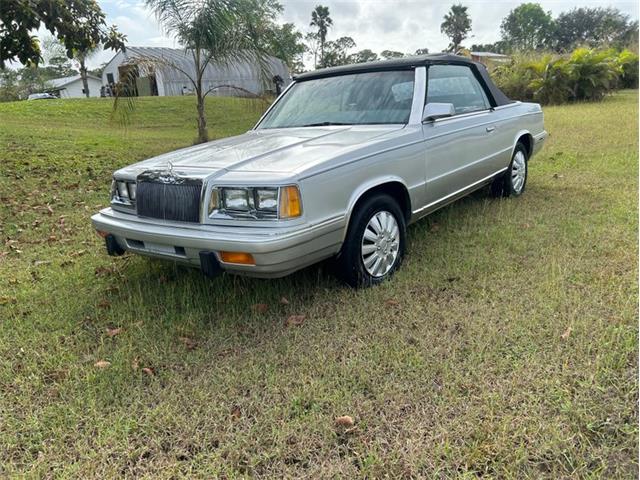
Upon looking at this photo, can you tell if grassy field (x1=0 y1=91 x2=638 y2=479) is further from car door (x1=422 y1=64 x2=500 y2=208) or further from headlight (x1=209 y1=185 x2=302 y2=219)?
headlight (x1=209 y1=185 x2=302 y2=219)

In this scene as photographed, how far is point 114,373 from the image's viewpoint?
2.75m

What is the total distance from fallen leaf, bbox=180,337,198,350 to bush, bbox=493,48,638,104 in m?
20.7

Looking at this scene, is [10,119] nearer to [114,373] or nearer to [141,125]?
[141,125]

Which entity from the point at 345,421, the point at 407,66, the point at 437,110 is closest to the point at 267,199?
the point at 345,421

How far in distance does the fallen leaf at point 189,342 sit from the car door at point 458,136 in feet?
7.13

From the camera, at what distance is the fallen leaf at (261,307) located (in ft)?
11.1

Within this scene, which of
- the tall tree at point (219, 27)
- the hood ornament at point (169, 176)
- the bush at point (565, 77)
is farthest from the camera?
the bush at point (565, 77)

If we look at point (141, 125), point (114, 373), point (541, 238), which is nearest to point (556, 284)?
point (541, 238)

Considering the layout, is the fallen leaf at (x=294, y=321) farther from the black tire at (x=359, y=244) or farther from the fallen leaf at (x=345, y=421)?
the fallen leaf at (x=345, y=421)

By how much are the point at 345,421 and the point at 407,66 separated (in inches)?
122

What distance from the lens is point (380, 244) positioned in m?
3.59

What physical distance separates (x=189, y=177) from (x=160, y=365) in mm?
1132

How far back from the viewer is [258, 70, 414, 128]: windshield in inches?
161

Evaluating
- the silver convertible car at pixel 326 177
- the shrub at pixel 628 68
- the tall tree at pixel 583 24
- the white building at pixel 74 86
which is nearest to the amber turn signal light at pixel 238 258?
the silver convertible car at pixel 326 177
